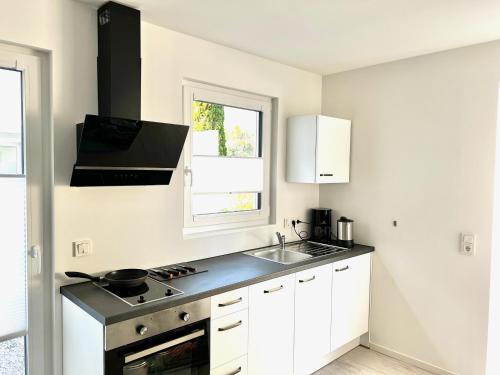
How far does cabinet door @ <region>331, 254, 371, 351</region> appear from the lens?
291 centimetres

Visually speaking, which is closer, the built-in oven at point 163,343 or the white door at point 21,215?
the built-in oven at point 163,343

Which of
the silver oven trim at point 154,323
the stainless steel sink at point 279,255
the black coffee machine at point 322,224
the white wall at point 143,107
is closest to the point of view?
the silver oven trim at point 154,323

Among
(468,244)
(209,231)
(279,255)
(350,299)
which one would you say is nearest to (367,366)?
(350,299)

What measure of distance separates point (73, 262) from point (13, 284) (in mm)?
296

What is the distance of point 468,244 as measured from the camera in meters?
2.68

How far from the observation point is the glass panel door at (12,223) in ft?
6.16

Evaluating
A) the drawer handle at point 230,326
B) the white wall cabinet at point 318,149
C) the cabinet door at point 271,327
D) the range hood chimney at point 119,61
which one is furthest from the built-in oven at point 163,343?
the white wall cabinet at point 318,149

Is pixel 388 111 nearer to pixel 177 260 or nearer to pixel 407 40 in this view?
pixel 407 40

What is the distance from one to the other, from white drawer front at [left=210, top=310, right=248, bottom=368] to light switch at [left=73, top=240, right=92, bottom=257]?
0.81 m

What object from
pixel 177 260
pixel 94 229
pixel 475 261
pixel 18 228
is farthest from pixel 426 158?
pixel 18 228

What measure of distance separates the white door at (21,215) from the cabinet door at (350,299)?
2.02 metres

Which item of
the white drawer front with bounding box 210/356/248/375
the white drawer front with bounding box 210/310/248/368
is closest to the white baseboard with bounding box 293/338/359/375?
the white drawer front with bounding box 210/356/248/375

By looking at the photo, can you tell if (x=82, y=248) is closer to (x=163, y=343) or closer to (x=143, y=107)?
(x=163, y=343)

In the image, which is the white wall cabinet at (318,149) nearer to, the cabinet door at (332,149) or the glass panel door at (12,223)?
the cabinet door at (332,149)
